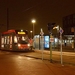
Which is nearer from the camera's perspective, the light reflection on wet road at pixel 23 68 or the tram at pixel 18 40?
the light reflection on wet road at pixel 23 68

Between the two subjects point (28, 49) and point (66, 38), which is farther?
point (66, 38)

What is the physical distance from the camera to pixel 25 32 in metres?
34.2

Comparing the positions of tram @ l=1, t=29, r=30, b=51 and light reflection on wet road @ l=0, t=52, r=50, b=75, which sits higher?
tram @ l=1, t=29, r=30, b=51

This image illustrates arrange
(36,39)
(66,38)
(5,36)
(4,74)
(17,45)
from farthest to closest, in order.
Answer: (66,38) → (36,39) → (5,36) → (17,45) → (4,74)

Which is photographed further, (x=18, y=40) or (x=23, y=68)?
(x=18, y=40)

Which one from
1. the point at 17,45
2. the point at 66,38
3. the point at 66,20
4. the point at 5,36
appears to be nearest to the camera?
the point at 17,45

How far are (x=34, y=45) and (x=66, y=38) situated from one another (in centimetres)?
4707

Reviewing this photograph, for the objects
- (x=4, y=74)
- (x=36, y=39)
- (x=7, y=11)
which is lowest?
(x=4, y=74)

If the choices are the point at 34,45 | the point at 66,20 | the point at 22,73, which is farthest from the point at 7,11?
the point at 66,20

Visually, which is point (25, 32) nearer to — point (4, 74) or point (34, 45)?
point (34, 45)

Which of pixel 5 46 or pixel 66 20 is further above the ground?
pixel 66 20

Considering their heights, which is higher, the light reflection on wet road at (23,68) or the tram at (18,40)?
the tram at (18,40)

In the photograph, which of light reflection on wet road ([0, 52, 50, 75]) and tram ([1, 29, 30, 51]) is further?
tram ([1, 29, 30, 51])

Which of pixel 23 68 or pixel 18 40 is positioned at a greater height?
pixel 18 40
